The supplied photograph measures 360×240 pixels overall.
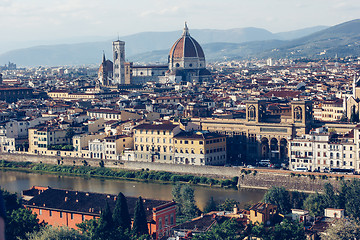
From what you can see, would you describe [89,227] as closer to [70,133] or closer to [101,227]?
[101,227]

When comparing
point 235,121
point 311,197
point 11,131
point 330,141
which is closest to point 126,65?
point 11,131

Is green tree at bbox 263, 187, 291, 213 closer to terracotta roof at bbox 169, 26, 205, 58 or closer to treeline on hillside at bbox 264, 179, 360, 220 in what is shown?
treeline on hillside at bbox 264, 179, 360, 220

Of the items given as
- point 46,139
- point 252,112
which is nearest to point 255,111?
point 252,112

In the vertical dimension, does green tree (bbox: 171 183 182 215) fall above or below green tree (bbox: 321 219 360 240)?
below

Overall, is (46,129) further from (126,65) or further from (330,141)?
(126,65)

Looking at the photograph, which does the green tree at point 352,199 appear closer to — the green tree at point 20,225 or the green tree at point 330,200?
the green tree at point 330,200

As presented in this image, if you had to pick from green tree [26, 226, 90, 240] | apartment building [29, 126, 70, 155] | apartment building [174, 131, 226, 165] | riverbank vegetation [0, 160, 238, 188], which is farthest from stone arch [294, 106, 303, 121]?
green tree [26, 226, 90, 240]

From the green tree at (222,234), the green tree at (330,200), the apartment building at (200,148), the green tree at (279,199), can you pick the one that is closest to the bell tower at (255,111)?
the apartment building at (200,148)
